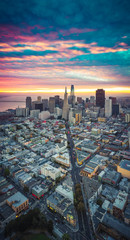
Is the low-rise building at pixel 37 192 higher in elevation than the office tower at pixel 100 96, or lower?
lower

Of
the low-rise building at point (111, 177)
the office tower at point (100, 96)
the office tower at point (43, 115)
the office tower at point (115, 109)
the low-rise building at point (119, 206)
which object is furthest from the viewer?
the office tower at point (100, 96)

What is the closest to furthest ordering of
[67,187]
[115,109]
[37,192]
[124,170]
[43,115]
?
[37,192], [67,187], [124,170], [43,115], [115,109]

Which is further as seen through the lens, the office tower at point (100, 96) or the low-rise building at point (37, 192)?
the office tower at point (100, 96)

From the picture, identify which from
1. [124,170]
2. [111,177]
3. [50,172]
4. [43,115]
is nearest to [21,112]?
[43,115]

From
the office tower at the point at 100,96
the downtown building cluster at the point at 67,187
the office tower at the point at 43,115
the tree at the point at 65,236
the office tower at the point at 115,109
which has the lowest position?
the tree at the point at 65,236

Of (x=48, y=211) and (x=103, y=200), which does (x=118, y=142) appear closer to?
(x=103, y=200)

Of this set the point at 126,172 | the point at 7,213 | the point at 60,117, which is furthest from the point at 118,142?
the point at 60,117

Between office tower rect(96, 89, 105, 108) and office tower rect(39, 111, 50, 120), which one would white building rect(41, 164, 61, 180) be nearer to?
office tower rect(39, 111, 50, 120)

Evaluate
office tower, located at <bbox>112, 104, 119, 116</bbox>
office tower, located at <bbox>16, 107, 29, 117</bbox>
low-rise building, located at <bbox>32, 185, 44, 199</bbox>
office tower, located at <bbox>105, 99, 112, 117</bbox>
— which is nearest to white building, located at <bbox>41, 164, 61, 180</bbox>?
low-rise building, located at <bbox>32, 185, 44, 199</bbox>

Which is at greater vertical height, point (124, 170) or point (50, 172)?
point (50, 172)

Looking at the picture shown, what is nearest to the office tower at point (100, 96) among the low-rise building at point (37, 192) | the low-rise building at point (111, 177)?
the low-rise building at point (111, 177)

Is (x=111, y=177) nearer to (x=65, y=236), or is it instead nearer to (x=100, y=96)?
(x=65, y=236)

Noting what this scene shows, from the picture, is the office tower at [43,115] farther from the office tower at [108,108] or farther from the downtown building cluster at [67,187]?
the downtown building cluster at [67,187]
